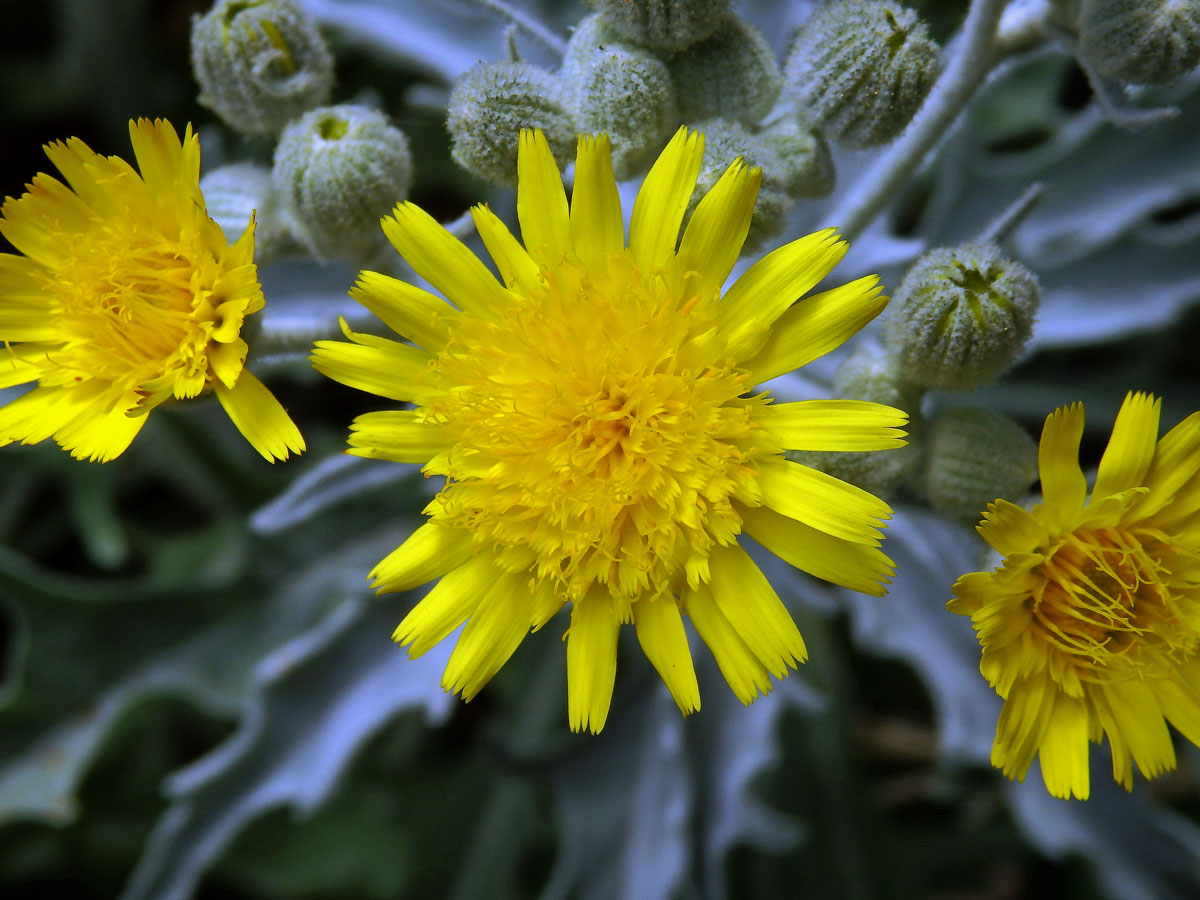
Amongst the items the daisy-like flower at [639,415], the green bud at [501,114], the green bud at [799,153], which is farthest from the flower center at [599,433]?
the green bud at [799,153]

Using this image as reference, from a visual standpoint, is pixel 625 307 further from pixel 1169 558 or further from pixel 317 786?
pixel 317 786

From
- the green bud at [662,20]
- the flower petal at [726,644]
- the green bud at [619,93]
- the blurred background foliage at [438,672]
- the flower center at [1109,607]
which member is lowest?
the blurred background foliage at [438,672]

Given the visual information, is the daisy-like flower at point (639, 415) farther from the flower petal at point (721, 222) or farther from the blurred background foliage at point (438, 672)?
the blurred background foliage at point (438, 672)

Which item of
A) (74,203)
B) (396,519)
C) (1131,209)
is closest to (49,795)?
(396,519)

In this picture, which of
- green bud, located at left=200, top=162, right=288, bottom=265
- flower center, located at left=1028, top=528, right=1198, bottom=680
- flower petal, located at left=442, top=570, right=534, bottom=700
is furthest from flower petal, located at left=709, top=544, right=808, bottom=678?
green bud, located at left=200, top=162, right=288, bottom=265

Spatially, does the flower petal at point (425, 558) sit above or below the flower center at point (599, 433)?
below

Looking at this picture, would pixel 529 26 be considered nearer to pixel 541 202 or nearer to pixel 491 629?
pixel 541 202
